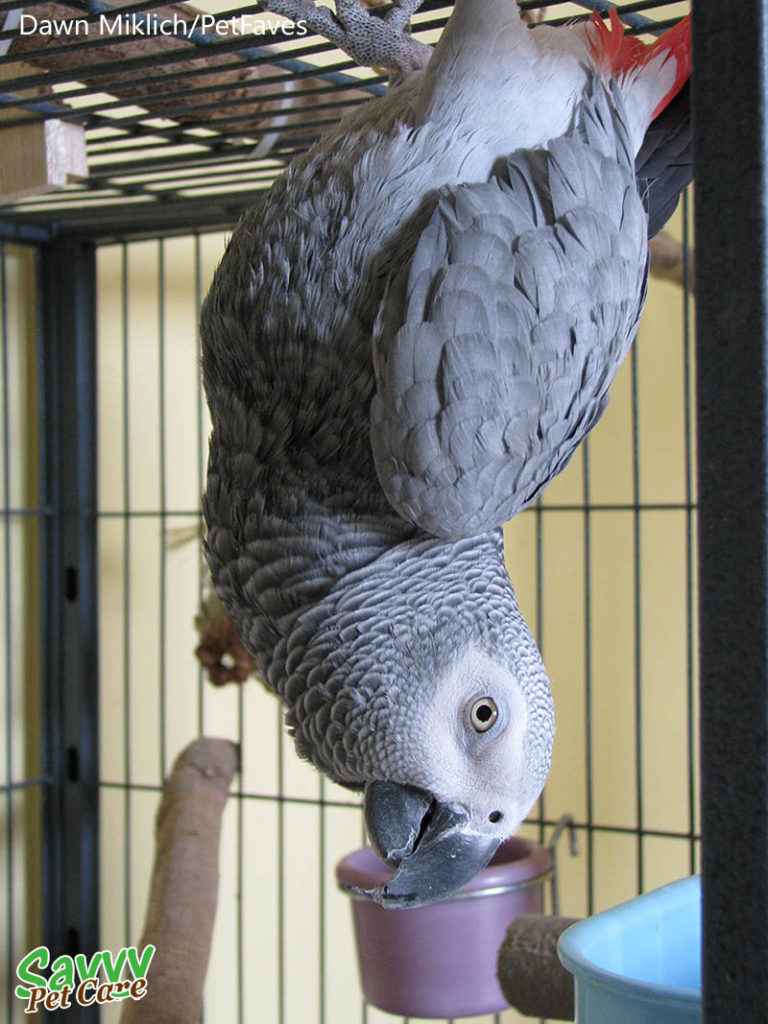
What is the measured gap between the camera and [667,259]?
61.5 inches

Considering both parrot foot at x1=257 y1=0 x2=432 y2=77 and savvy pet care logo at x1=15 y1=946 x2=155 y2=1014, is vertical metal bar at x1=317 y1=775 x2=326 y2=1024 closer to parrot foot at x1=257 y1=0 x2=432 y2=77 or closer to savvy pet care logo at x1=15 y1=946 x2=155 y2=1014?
savvy pet care logo at x1=15 y1=946 x2=155 y2=1014

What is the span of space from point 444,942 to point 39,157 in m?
1.01

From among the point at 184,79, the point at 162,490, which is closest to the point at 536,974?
the point at 184,79

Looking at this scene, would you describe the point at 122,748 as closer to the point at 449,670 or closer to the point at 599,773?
the point at 599,773

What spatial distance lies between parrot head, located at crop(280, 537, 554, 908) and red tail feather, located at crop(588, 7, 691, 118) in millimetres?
415

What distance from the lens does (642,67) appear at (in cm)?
86

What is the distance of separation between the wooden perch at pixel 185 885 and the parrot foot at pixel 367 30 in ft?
2.90

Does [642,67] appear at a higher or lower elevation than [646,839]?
higher

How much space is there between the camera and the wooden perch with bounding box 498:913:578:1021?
3.43 feet

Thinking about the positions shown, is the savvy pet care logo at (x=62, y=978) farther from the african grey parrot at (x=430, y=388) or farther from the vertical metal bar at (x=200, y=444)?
the african grey parrot at (x=430, y=388)

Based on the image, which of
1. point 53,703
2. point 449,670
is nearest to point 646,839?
point 53,703

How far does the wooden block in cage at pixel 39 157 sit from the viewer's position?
38.6 inches

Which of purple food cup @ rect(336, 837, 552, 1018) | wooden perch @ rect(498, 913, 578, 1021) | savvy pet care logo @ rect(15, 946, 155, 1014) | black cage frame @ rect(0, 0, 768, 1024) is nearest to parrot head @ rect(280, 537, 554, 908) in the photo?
wooden perch @ rect(498, 913, 578, 1021)

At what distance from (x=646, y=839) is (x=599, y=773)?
14 centimetres
